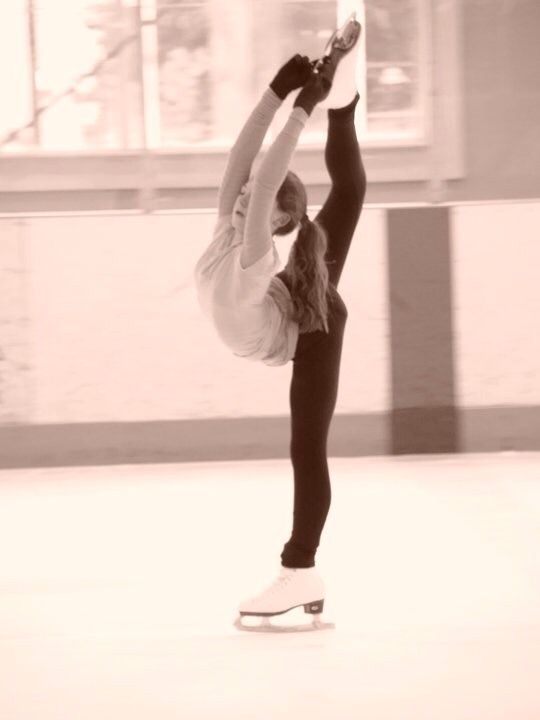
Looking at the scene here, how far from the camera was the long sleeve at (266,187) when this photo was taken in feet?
10.3

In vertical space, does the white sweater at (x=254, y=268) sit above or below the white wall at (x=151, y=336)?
above

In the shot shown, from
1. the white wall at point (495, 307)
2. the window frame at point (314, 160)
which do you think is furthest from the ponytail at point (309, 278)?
the window frame at point (314, 160)

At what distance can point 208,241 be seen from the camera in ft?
19.9

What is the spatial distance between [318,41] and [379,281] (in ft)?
3.44

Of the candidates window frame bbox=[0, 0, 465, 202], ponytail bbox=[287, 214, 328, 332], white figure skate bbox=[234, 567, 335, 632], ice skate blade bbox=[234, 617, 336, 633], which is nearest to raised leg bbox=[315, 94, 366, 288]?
ponytail bbox=[287, 214, 328, 332]

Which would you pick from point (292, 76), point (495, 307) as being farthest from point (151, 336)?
point (292, 76)

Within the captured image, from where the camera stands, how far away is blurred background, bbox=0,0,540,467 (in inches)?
237

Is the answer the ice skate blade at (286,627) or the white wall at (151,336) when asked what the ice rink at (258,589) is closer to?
the ice skate blade at (286,627)

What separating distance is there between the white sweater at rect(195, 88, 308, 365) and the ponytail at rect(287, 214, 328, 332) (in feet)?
0.12

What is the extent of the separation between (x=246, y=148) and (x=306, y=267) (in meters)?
0.28

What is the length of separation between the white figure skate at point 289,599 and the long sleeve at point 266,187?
0.75m

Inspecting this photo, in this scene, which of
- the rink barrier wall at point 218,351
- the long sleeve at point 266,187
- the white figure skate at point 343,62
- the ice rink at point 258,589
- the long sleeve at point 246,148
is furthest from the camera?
the rink barrier wall at point 218,351

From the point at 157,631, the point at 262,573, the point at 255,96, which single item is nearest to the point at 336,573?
the point at 262,573

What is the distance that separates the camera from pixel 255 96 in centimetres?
627
